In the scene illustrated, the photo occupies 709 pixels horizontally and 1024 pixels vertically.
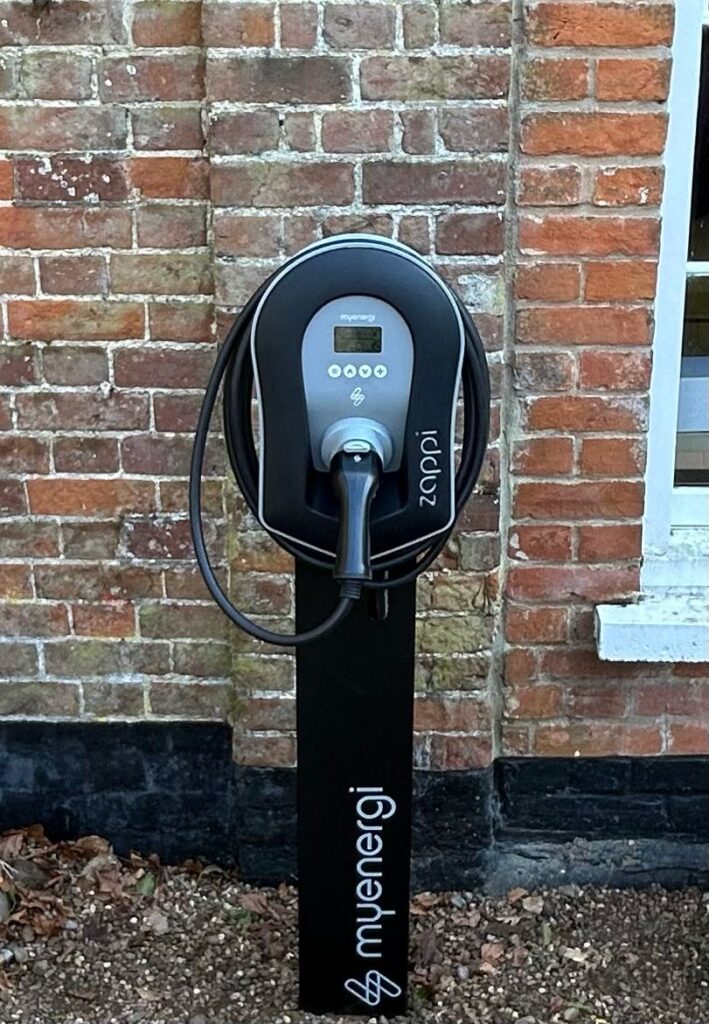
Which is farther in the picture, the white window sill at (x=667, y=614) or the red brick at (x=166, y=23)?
the white window sill at (x=667, y=614)

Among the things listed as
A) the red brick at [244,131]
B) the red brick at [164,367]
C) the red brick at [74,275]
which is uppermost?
the red brick at [244,131]

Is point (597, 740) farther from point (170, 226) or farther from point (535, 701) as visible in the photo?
point (170, 226)

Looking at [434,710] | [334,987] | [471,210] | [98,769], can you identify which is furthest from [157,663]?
[471,210]

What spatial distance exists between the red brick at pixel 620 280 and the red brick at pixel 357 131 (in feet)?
1.66

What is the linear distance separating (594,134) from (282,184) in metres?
0.64

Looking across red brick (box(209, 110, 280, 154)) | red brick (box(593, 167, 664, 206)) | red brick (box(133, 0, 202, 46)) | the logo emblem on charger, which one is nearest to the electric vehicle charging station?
the logo emblem on charger

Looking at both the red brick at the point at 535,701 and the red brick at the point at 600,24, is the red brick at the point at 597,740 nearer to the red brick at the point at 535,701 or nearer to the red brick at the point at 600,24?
the red brick at the point at 535,701

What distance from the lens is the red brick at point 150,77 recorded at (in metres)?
2.48

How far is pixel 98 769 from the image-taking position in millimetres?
2949

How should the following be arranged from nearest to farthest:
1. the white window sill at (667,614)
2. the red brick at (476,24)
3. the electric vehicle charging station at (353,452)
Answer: the electric vehicle charging station at (353,452), the red brick at (476,24), the white window sill at (667,614)

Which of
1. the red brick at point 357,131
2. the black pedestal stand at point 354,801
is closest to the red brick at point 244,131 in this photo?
the red brick at point 357,131

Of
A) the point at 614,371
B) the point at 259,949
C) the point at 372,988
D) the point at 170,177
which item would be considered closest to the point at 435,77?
the point at 170,177

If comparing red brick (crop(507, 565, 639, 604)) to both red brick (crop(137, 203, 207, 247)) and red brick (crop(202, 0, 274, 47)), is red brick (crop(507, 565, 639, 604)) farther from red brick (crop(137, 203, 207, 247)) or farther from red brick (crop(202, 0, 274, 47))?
red brick (crop(202, 0, 274, 47))

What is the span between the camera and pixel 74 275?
2.60 meters
